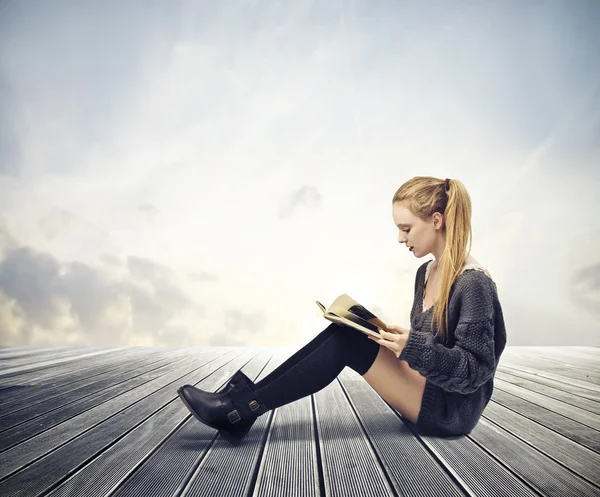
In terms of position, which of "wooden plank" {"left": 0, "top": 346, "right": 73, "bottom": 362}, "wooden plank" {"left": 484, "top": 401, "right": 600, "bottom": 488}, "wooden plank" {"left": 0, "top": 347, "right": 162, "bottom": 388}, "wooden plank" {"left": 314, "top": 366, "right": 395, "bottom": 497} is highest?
"wooden plank" {"left": 0, "top": 346, "right": 73, "bottom": 362}

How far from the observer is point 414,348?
1088mm

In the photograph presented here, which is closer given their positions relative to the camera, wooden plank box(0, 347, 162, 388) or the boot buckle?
the boot buckle

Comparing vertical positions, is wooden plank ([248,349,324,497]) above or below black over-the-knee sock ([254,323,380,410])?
below

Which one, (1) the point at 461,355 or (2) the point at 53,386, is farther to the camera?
→ (2) the point at 53,386

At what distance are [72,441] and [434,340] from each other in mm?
1177

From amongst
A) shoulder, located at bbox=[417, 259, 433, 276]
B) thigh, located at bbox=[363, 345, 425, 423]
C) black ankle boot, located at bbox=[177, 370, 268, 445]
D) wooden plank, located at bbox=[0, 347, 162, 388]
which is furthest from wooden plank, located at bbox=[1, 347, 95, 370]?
shoulder, located at bbox=[417, 259, 433, 276]

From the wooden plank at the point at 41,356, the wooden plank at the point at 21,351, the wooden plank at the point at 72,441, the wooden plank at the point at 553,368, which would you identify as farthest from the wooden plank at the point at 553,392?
the wooden plank at the point at 21,351

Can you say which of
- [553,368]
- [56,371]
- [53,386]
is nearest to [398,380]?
[53,386]

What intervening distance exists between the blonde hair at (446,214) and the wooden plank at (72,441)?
1114 mm

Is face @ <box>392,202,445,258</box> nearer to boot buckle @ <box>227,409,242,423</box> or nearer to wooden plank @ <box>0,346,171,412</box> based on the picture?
boot buckle @ <box>227,409,242,423</box>

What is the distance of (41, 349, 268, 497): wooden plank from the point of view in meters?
0.98

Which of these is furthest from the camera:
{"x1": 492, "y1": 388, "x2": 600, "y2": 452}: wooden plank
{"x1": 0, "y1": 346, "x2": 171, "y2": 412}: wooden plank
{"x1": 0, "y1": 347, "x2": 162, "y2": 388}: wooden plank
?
{"x1": 0, "y1": 347, "x2": 162, "y2": 388}: wooden plank

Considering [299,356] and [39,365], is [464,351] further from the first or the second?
[39,365]

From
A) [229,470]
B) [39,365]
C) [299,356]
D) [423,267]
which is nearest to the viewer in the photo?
[229,470]
